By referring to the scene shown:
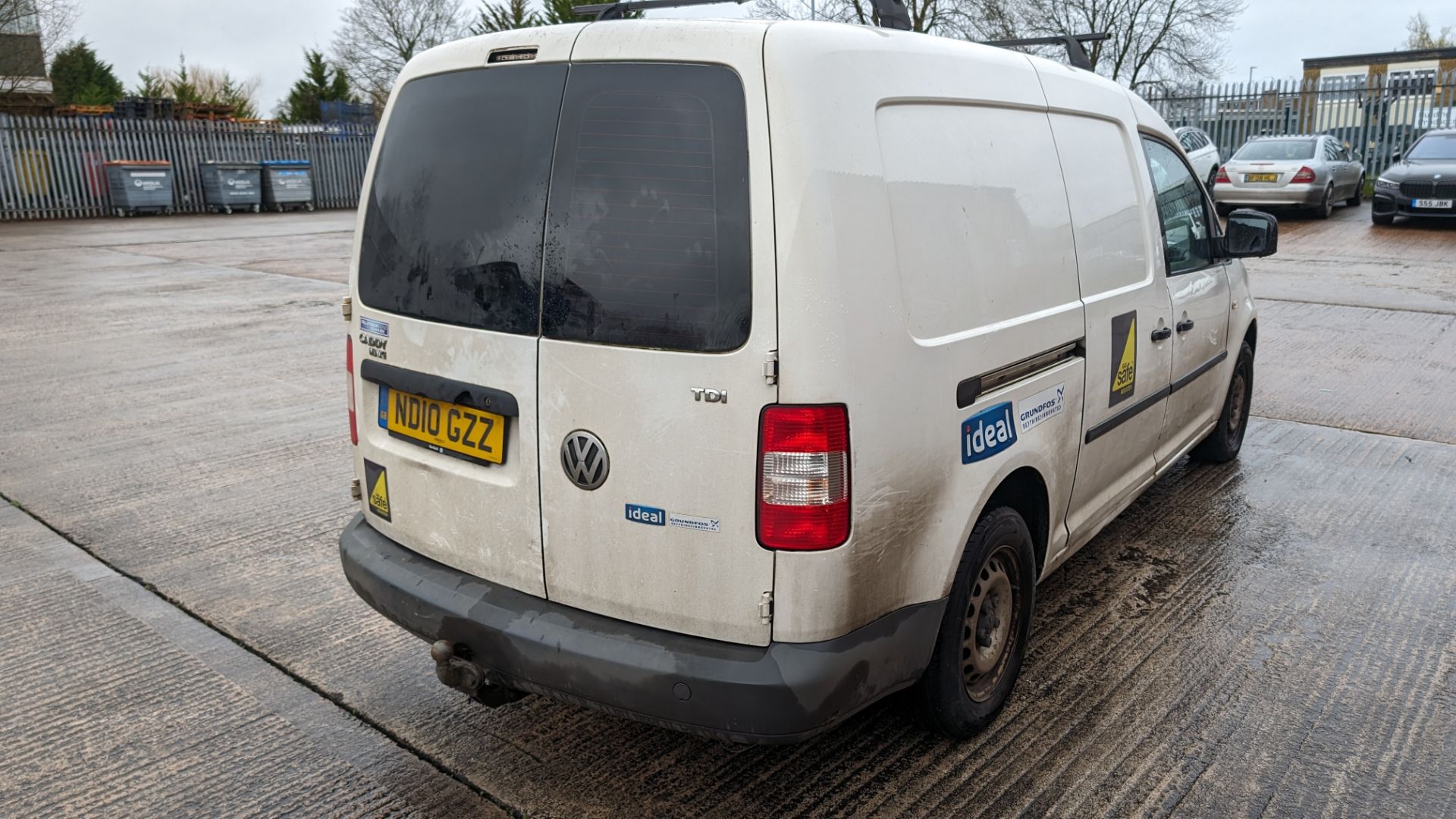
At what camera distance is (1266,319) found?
33.1 ft

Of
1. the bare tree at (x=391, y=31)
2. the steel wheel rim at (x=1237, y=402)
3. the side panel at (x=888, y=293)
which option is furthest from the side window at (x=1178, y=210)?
the bare tree at (x=391, y=31)

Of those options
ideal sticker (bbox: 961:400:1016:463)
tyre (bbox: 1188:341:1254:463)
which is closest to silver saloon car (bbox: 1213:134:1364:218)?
tyre (bbox: 1188:341:1254:463)

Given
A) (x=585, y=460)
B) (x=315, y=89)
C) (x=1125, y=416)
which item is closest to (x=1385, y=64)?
(x=315, y=89)

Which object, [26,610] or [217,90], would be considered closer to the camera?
[26,610]

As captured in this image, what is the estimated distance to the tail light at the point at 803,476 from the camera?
94.1 inches

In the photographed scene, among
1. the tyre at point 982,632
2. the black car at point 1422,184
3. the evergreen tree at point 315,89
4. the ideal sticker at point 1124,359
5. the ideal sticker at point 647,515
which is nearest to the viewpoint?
the ideal sticker at point 647,515

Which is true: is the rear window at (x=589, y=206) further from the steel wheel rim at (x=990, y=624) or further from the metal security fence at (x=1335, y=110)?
the metal security fence at (x=1335, y=110)

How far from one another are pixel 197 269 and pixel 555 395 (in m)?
13.7

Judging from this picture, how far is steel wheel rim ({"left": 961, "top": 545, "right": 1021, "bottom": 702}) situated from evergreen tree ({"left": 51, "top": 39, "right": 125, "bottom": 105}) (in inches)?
1893

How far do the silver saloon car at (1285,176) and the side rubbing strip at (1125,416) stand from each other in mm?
15730

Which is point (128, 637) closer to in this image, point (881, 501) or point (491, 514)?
point (491, 514)

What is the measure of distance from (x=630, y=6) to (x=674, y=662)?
1912mm

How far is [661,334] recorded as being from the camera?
2482 millimetres

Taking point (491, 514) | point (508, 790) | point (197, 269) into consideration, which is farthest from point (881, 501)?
point (197, 269)
